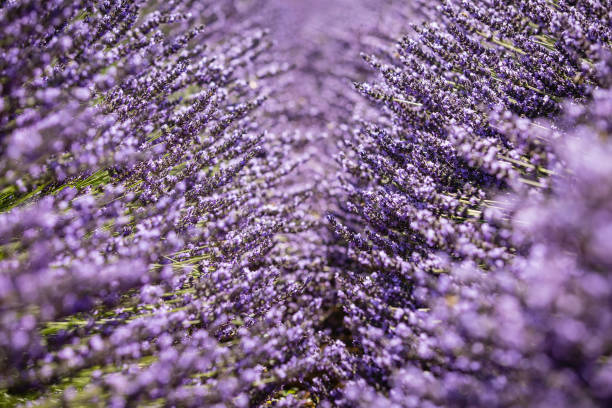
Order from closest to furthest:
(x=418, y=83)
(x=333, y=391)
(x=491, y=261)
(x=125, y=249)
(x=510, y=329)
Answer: (x=510, y=329) → (x=491, y=261) → (x=125, y=249) → (x=333, y=391) → (x=418, y=83)

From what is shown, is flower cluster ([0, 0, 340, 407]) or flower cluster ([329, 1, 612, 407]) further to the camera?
flower cluster ([0, 0, 340, 407])

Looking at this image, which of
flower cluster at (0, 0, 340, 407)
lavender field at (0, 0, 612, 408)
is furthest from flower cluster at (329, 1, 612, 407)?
flower cluster at (0, 0, 340, 407)

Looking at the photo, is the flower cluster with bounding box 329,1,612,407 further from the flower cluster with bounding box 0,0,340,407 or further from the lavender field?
the flower cluster with bounding box 0,0,340,407

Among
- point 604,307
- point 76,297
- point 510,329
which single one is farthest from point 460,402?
point 76,297

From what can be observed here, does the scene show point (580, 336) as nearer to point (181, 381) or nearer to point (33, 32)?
point (181, 381)

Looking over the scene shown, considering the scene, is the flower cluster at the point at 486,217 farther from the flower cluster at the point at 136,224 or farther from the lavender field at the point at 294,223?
the flower cluster at the point at 136,224

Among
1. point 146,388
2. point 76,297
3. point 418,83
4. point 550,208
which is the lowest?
point 146,388

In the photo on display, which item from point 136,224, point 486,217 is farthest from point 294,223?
point 486,217

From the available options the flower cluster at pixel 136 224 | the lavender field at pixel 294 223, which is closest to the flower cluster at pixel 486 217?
the lavender field at pixel 294 223

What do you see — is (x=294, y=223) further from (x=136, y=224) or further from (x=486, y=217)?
(x=486, y=217)
